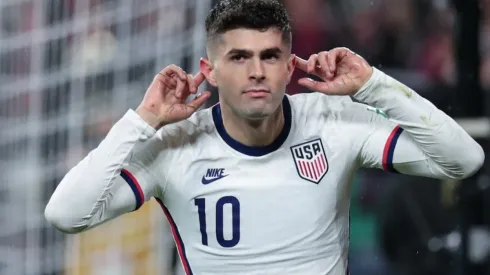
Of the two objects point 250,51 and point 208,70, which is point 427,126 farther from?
point 208,70

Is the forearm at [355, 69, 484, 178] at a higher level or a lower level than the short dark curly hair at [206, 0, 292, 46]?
lower

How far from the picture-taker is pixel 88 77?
15.0 feet

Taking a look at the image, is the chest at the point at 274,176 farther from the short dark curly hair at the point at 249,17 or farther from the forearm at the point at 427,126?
the short dark curly hair at the point at 249,17

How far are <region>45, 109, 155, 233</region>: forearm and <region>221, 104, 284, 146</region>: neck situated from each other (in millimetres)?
227

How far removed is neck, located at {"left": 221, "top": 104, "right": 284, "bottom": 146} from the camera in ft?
9.31

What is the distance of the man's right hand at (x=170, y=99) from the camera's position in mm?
2805

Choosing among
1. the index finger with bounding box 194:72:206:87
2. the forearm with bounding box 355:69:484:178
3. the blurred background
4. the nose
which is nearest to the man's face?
the nose

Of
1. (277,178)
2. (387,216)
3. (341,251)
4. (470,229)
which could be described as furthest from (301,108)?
(387,216)

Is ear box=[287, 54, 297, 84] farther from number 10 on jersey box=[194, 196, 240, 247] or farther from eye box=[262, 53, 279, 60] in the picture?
number 10 on jersey box=[194, 196, 240, 247]

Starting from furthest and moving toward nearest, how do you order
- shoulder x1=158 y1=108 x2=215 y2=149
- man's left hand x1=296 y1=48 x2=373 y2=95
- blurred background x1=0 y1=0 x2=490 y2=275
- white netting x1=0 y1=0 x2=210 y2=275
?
white netting x1=0 y1=0 x2=210 y2=275, blurred background x1=0 y1=0 x2=490 y2=275, shoulder x1=158 y1=108 x2=215 y2=149, man's left hand x1=296 y1=48 x2=373 y2=95

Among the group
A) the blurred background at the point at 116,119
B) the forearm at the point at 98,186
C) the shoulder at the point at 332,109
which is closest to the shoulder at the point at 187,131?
the forearm at the point at 98,186

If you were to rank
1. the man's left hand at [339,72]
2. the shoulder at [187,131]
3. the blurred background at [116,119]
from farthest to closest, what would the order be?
the blurred background at [116,119] < the shoulder at [187,131] < the man's left hand at [339,72]

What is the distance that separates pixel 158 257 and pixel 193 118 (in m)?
1.49

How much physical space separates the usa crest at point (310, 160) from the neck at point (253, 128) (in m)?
0.07
